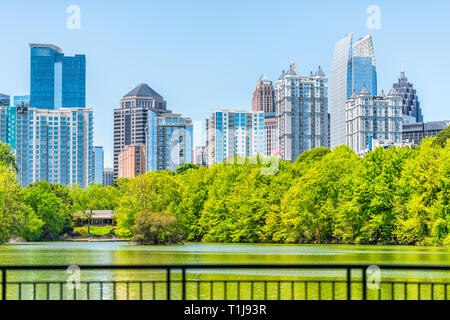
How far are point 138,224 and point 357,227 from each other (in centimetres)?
2299

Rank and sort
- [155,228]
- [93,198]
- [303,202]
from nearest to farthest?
[155,228], [303,202], [93,198]

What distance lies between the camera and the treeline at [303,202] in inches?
2763

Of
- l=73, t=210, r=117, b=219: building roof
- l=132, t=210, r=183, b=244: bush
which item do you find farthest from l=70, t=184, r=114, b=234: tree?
l=132, t=210, r=183, b=244: bush

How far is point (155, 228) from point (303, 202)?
52.3ft

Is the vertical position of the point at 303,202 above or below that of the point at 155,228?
above

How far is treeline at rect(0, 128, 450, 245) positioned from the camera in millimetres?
70188

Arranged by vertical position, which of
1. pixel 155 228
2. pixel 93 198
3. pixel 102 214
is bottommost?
pixel 102 214

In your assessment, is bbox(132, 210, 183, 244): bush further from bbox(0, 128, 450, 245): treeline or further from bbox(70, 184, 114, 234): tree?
bbox(70, 184, 114, 234): tree

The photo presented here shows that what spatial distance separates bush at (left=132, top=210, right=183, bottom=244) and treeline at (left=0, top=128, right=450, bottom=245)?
0.35ft

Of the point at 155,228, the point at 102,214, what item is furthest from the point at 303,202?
the point at 102,214

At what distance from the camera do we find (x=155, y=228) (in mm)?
79938

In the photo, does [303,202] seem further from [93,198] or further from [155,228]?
[93,198]
